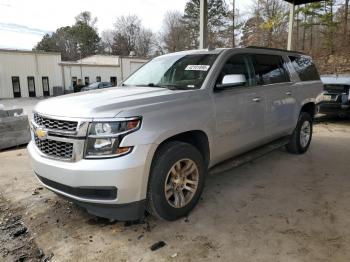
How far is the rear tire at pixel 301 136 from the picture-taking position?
19.2ft

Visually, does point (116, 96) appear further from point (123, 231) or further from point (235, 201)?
point (235, 201)

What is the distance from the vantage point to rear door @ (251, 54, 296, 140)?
4676 millimetres

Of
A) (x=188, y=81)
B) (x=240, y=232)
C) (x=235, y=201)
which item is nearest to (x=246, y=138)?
(x=235, y=201)

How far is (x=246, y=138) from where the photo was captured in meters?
4.27

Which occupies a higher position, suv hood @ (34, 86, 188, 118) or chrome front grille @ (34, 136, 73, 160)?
suv hood @ (34, 86, 188, 118)

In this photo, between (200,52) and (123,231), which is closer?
(123,231)

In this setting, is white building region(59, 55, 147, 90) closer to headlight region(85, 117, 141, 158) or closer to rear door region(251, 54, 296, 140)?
rear door region(251, 54, 296, 140)

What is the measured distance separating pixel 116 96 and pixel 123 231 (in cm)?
138

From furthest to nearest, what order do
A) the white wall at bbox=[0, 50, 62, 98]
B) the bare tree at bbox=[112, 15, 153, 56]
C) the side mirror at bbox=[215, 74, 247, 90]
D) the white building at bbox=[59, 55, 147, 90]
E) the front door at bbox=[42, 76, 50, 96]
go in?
the bare tree at bbox=[112, 15, 153, 56], the white building at bbox=[59, 55, 147, 90], the front door at bbox=[42, 76, 50, 96], the white wall at bbox=[0, 50, 62, 98], the side mirror at bbox=[215, 74, 247, 90]

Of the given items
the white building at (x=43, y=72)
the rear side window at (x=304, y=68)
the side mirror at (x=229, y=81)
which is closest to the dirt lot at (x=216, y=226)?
the side mirror at (x=229, y=81)

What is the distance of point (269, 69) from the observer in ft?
16.3

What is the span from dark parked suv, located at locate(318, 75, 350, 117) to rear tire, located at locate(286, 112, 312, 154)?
320cm

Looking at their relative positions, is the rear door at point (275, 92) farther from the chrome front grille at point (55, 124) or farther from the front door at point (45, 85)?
the front door at point (45, 85)

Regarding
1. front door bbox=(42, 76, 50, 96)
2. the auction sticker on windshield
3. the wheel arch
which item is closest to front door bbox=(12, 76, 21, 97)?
front door bbox=(42, 76, 50, 96)
